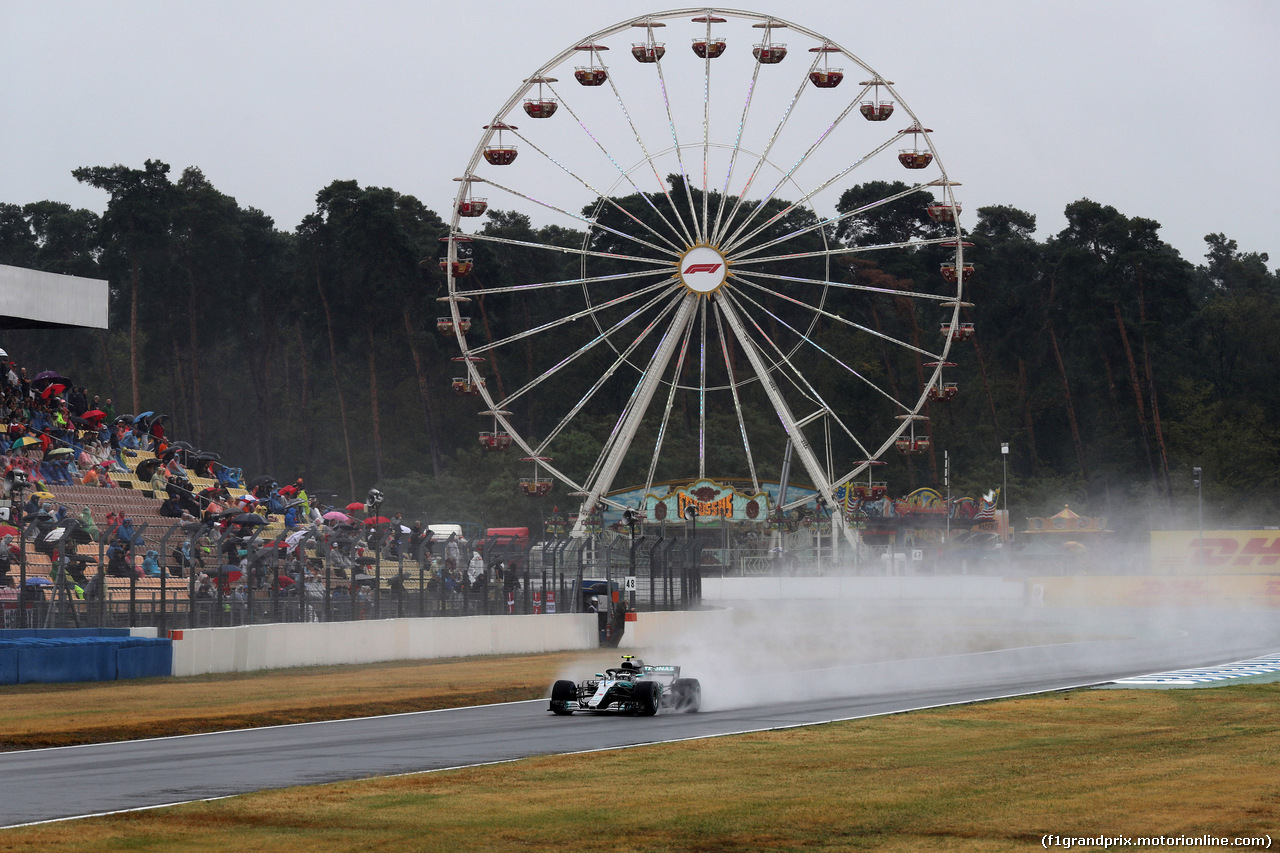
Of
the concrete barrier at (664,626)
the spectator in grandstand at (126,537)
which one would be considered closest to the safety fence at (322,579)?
the spectator in grandstand at (126,537)

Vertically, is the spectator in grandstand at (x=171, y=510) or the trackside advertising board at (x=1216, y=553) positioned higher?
the spectator in grandstand at (x=171, y=510)

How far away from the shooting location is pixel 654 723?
20578mm

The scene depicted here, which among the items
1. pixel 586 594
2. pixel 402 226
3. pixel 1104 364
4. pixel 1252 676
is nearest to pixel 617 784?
pixel 1252 676

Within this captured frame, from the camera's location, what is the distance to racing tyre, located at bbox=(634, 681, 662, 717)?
846 inches

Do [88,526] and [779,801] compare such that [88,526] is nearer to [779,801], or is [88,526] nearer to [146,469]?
[146,469]

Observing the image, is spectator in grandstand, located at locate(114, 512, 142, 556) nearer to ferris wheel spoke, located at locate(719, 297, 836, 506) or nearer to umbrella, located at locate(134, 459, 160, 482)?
umbrella, located at locate(134, 459, 160, 482)

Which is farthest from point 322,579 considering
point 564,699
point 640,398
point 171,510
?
point 640,398

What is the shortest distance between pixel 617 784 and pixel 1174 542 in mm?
56955

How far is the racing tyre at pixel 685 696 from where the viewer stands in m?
22.3

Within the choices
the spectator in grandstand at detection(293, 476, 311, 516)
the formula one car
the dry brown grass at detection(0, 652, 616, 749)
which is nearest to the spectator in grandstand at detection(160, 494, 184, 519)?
the spectator in grandstand at detection(293, 476, 311, 516)

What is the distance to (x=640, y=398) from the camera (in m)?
61.2

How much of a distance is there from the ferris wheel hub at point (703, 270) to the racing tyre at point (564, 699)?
37.1 meters

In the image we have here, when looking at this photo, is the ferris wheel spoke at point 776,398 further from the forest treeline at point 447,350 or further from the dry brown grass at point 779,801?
the dry brown grass at point 779,801

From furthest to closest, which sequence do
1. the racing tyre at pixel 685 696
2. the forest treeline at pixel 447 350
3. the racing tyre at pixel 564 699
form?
the forest treeline at pixel 447 350
the racing tyre at pixel 685 696
the racing tyre at pixel 564 699
